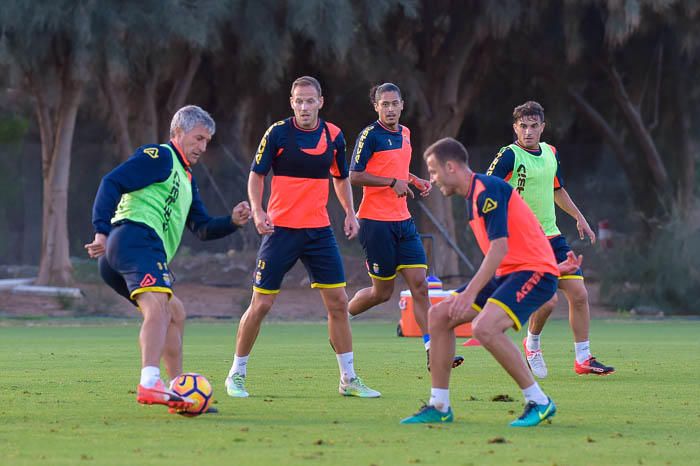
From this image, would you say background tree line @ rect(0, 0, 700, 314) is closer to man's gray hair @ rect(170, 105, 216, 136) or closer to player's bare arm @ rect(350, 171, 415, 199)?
player's bare arm @ rect(350, 171, 415, 199)

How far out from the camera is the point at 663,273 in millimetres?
24062

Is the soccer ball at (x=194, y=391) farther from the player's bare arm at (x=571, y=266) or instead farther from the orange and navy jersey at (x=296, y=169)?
the player's bare arm at (x=571, y=266)

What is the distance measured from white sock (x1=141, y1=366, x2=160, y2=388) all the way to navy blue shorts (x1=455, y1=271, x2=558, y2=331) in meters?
2.09

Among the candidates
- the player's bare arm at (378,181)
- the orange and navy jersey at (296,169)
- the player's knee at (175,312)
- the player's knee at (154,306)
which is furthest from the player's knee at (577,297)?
the player's knee at (154,306)

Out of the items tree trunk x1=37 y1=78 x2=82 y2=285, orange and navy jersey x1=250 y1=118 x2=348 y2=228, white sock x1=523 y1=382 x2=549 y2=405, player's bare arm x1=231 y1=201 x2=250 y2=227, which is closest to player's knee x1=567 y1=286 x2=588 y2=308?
orange and navy jersey x1=250 y1=118 x2=348 y2=228

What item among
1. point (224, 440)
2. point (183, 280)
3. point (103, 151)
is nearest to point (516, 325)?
point (224, 440)

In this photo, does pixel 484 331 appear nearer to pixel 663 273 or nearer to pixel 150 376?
pixel 150 376

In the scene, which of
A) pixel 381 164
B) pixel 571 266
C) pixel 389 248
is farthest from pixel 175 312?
pixel 381 164

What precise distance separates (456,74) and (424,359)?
15693 mm

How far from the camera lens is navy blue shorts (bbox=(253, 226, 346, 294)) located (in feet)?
33.5

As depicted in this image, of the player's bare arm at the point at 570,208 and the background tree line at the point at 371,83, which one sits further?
the background tree line at the point at 371,83

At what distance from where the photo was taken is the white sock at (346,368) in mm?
10062

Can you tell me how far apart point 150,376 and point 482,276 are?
2.13 metres

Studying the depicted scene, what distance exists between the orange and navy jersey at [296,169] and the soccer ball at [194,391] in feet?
6.71
